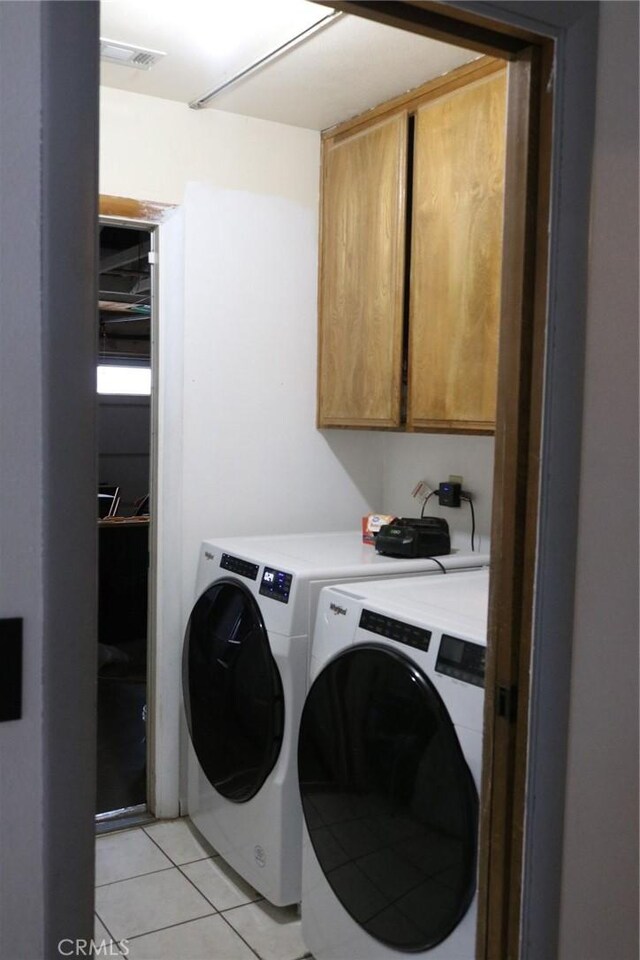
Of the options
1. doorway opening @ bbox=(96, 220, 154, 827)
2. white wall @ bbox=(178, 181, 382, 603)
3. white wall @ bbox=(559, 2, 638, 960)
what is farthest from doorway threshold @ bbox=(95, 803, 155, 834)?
white wall @ bbox=(559, 2, 638, 960)

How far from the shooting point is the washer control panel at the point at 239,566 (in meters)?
2.63

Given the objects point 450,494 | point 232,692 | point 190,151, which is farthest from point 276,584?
point 190,151

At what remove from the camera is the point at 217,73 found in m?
2.56

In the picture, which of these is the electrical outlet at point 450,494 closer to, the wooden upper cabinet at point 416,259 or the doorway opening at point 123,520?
the wooden upper cabinet at point 416,259

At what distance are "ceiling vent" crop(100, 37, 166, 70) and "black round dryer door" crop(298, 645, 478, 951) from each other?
5.67 feet

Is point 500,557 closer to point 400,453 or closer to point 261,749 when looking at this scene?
point 261,749

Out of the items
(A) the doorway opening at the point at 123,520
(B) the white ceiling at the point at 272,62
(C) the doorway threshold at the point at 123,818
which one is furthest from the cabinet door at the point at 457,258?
(C) the doorway threshold at the point at 123,818

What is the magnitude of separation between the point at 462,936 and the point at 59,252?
1.53 m

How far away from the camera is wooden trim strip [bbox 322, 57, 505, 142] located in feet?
7.99

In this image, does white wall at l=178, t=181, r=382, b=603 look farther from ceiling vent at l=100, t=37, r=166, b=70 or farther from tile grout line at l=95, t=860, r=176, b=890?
tile grout line at l=95, t=860, r=176, b=890

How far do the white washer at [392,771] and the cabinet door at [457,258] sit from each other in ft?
1.99

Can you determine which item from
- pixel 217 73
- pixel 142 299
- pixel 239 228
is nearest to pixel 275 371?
pixel 239 228

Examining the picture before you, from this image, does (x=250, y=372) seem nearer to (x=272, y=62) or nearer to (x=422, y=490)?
(x=422, y=490)

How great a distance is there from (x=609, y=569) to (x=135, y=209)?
208 cm
